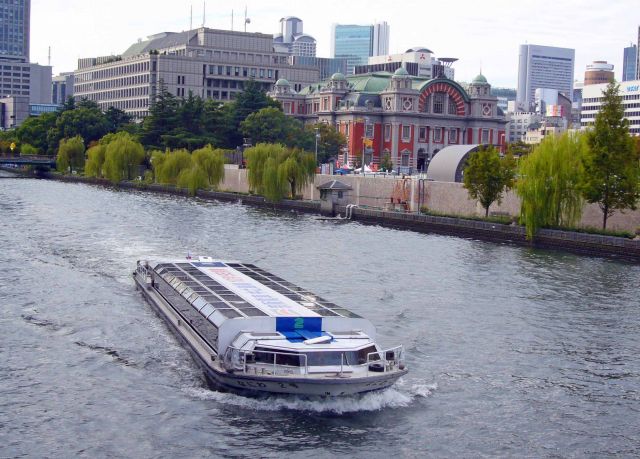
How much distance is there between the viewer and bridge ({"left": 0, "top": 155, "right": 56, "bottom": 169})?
16038cm

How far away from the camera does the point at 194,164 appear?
123m

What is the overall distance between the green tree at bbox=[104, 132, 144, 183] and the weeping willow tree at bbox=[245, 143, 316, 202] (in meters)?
30.3

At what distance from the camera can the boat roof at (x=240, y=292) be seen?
3312 centimetres

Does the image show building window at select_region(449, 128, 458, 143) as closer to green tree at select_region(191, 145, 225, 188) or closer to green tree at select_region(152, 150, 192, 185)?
green tree at select_region(152, 150, 192, 185)

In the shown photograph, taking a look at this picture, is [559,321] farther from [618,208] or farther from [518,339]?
[618,208]

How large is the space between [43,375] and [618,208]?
164 ft

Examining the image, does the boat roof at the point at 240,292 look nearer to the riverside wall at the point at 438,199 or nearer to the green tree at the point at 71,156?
the riverside wall at the point at 438,199

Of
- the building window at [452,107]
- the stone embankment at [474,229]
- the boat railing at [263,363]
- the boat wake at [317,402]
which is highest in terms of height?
the building window at [452,107]

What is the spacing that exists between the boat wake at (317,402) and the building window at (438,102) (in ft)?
486

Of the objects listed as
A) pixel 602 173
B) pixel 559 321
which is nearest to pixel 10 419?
pixel 559 321

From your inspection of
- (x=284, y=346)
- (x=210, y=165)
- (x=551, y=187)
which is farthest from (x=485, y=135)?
(x=284, y=346)

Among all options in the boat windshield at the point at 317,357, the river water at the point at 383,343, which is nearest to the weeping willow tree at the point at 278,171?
the river water at the point at 383,343

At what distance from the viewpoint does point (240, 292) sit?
123 feet

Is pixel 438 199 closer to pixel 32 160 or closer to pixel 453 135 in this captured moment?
pixel 453 135
